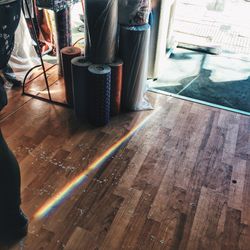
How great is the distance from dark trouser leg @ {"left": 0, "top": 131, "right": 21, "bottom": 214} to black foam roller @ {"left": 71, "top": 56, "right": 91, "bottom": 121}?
96cm

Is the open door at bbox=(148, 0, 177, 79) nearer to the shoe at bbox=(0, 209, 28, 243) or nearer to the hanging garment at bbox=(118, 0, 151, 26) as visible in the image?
the hanging garment at bbox=(118, 0, 151, 26)

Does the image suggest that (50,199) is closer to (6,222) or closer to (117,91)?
(6,222)

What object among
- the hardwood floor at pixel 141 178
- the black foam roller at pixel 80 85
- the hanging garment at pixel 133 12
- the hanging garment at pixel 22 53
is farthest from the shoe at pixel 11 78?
the hanging garment at pixel 133 12

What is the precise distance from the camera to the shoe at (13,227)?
1268 millimetres

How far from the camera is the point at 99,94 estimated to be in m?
1.96

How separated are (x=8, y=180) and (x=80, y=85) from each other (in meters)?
1.02

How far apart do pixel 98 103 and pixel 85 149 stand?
326mm

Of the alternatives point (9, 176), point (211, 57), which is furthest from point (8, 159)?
point (211, 57)

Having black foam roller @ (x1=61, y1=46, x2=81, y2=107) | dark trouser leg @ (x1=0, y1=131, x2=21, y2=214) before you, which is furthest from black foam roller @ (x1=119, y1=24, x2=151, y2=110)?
dark trouser leg @ (x1=0, y1=131, x2=21, y2=214)

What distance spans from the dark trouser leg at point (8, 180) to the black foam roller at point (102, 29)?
3.41ft

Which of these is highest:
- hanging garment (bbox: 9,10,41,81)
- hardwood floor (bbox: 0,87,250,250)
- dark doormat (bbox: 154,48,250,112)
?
hanging garment (bbox: 9,10,41,81)

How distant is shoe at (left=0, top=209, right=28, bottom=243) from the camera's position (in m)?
1.27

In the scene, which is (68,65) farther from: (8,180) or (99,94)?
(8,180)

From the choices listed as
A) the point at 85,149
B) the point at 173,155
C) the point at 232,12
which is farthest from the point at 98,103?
A: the point at 232,12
